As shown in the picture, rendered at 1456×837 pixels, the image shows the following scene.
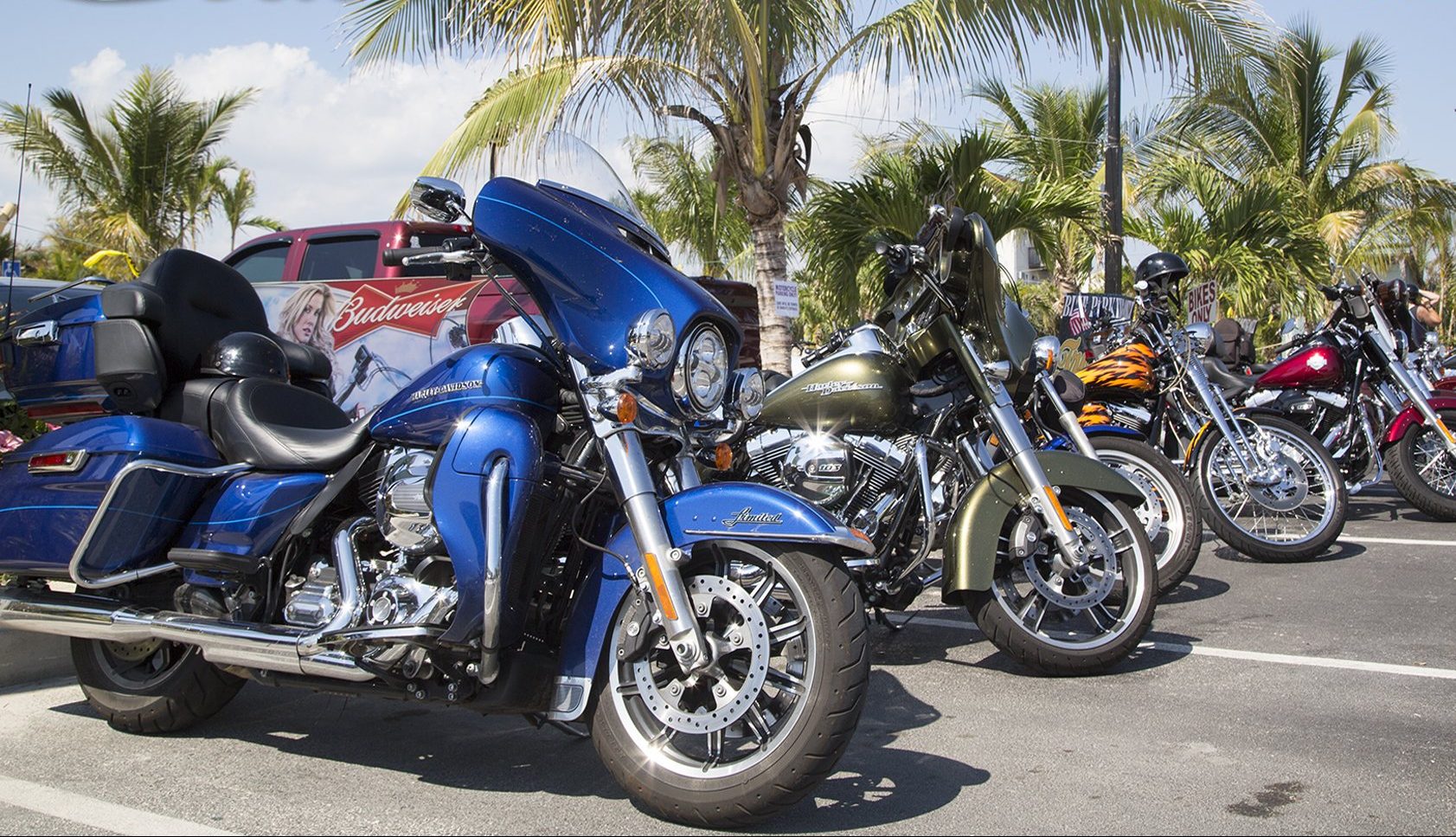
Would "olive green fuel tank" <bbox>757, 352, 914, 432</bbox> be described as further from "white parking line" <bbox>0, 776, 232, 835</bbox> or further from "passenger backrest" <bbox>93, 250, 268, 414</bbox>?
"white parking line" <bbox>0, 776, 232, 835</bbox>

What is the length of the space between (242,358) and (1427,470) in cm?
767

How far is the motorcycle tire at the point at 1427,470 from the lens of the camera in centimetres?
847

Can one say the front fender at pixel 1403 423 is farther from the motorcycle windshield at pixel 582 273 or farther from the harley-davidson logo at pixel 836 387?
the motorcycle windshield at pixel 582 273

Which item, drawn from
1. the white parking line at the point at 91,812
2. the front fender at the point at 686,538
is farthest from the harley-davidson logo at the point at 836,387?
the white parking line at the point at 91,812

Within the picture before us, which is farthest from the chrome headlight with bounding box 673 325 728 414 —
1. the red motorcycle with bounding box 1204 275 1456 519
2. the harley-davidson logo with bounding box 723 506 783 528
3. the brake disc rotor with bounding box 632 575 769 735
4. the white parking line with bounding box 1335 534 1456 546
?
the white parking line with bounding box 1335 534 1456 546

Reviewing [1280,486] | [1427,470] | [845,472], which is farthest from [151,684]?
[1427,470]

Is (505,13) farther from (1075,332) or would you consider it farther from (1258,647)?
(1258,647)

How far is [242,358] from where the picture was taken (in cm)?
448

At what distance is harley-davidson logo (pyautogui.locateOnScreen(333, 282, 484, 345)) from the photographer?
8273mm

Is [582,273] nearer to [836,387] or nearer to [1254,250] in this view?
[836,387]

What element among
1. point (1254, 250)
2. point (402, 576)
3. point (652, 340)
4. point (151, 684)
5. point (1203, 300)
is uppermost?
point (1254, 250)

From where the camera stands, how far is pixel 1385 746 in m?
3.88

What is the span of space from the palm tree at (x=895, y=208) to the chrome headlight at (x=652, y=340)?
923 cm

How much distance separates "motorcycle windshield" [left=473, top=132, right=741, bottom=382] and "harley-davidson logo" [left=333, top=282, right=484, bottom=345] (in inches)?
184
